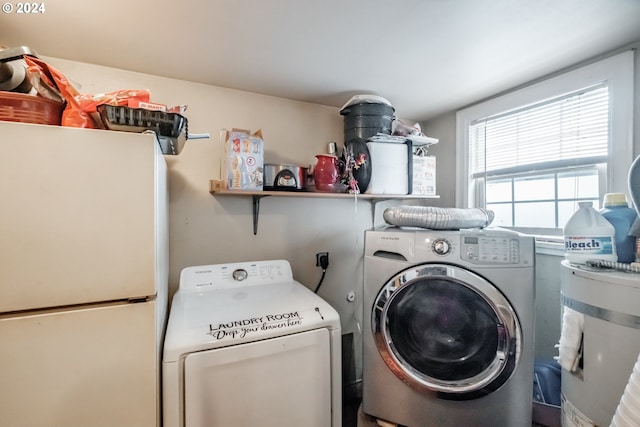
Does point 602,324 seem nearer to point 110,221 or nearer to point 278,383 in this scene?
point 278,383

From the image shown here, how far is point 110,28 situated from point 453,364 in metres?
2.14

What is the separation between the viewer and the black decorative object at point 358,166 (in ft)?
5.49

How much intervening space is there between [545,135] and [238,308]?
6.69 ft

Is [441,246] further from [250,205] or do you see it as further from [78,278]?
[78,278]

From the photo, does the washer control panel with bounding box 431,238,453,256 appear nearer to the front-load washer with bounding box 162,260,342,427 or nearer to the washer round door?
the washer round door

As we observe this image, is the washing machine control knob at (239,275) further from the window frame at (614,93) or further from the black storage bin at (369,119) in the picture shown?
the window frame at (614,93)

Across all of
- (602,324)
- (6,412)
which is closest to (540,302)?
(602,324)

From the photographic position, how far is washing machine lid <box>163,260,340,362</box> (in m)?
0.94

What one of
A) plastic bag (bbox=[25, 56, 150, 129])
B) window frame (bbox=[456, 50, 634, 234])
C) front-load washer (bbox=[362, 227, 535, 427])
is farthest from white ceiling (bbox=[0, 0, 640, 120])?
front-load washer (bbox=[362, 227, 535, 427])

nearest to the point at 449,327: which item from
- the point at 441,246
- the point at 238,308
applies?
the point at 441,246

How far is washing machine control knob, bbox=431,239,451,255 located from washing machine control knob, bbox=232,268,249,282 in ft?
3.38

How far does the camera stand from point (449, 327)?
1.23m

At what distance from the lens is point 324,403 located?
1095 mm

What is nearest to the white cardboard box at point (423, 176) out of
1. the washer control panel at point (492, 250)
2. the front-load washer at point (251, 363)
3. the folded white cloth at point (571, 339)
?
the washer control panel at point (492, 250)
